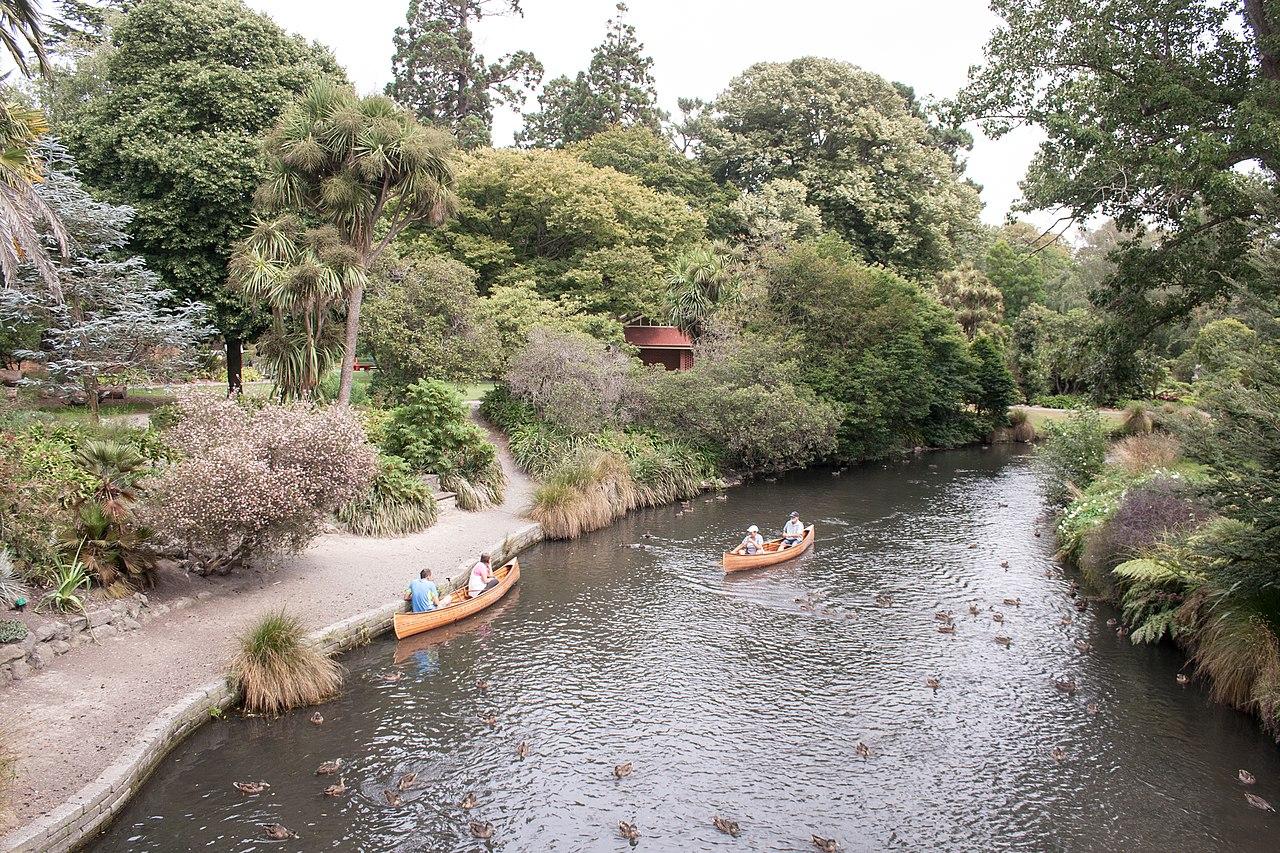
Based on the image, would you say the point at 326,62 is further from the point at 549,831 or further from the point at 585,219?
the point at 549,831

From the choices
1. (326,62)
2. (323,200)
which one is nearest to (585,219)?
(326,62)

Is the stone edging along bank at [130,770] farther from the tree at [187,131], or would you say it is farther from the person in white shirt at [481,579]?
the tree at [187,131]

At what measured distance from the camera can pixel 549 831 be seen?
920 centimetres

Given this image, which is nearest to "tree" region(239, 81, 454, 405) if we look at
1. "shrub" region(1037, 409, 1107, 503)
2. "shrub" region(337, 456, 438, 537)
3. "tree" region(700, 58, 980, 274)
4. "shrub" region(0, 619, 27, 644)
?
"shrub" region(337, 456, 438, 537)

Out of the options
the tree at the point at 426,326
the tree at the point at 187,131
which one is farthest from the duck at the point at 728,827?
the tree at the point at 187,131

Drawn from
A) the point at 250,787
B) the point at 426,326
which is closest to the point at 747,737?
the point at 250,787

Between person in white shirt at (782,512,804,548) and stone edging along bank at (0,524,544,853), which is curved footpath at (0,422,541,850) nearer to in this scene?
stone edging along bank at (0,524,544,853)

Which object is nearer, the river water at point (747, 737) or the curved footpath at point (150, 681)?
the curved footpath at point (150, 681)

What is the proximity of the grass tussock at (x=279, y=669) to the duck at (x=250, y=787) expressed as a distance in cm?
182

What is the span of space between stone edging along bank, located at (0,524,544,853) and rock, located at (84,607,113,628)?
7.65ft

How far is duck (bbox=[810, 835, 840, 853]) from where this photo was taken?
8805mm

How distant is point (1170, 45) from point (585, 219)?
21972mm

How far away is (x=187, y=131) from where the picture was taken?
24672mm

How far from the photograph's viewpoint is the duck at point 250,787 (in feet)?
31.6
